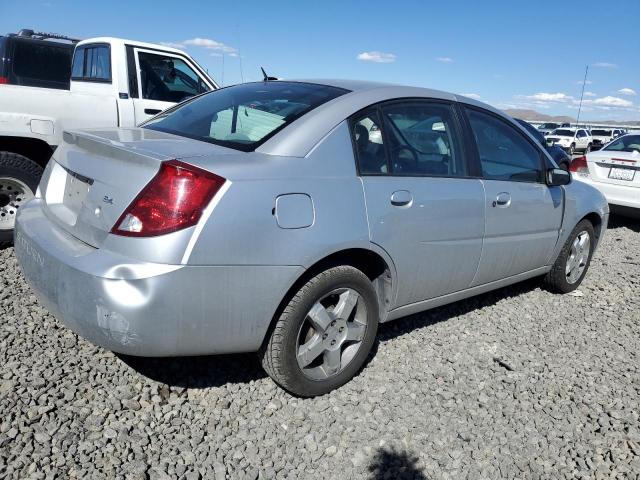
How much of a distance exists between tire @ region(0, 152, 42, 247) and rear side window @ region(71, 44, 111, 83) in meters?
1.79

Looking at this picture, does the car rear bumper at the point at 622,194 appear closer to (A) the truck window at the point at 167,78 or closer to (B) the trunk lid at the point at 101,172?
(A) the truck window at the point at 167,78

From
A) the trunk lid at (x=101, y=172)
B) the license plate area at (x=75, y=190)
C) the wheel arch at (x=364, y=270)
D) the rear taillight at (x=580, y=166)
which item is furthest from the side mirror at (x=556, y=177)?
the rear taillight at (x=580, y=166)

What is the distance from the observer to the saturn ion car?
86.0 inches

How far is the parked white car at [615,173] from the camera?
759cm

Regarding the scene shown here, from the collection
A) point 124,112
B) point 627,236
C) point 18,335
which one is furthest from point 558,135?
point 18,335

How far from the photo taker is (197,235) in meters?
2.15

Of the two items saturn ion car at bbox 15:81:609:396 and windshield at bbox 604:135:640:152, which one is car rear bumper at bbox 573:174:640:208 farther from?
saturn ion car at bbox 15:81:609:396

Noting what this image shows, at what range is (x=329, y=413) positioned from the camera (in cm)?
273

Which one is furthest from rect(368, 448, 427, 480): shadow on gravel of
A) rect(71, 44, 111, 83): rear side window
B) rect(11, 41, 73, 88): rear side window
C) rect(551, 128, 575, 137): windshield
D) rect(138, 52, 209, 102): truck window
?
rect(551, 128, 575, 137): windshield

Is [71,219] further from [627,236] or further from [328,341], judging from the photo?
[627,236]

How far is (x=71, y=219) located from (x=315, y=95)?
144 cm

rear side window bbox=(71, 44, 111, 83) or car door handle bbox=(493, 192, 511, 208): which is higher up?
rear side window bbox=(71, 44, 111, 83)

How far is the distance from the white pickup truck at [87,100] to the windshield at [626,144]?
6.38 m

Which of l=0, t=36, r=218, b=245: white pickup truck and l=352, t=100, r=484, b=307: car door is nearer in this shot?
l=352, t=100, r=484, b=307: car door
